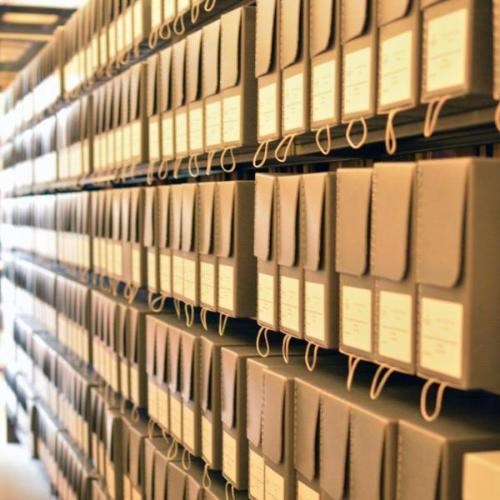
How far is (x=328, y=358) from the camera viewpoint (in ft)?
6.08

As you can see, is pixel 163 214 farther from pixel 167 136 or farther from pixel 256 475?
pixel 256 475

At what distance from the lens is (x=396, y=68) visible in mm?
1276

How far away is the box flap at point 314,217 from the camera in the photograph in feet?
4.96

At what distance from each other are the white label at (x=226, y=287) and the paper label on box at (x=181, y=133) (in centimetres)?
42

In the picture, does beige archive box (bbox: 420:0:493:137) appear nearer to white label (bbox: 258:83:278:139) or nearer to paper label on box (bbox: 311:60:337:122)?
paper label on box (bbox: 311:60:337:122)

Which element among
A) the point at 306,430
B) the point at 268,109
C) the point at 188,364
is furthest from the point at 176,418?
the point at 268,109

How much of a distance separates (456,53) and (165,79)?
1439mm

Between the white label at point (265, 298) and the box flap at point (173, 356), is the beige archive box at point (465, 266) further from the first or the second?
the box flap at point (173, 356)

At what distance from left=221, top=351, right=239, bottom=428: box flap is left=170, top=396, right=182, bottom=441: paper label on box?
1.16ft

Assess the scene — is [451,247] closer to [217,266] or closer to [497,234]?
[497,234]

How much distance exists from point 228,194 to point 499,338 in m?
1.00

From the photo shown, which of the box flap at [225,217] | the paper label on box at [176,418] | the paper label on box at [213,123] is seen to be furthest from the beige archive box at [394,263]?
the paper label on box at [176,418]

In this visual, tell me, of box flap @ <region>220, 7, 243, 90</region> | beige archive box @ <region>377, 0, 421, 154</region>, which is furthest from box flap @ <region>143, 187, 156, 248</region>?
beige archive box @ <region>377, 0, 421, 154</region>

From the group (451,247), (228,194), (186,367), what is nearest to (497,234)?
(451,247)
